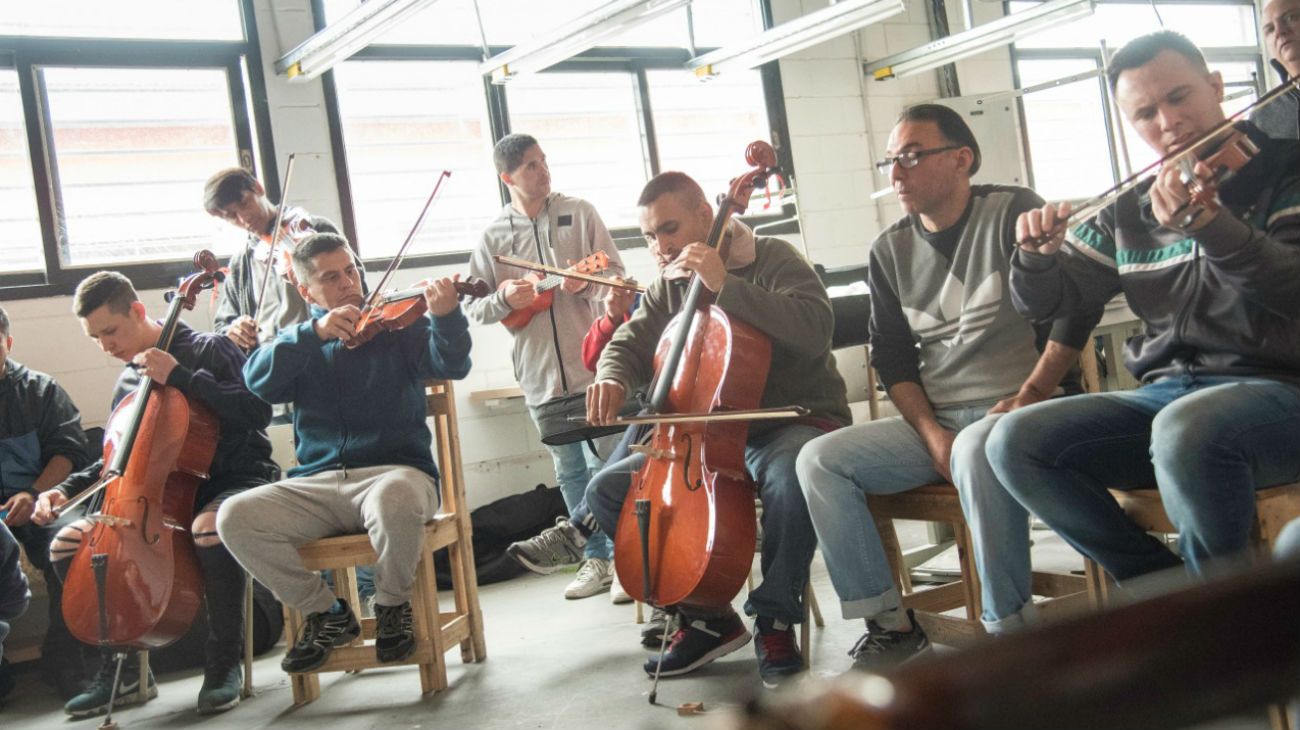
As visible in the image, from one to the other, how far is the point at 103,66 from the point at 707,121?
271cm

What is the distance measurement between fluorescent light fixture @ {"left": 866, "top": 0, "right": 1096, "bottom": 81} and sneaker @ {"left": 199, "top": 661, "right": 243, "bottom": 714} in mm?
3841

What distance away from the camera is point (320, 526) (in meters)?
2.73

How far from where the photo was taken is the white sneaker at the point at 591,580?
3635mm

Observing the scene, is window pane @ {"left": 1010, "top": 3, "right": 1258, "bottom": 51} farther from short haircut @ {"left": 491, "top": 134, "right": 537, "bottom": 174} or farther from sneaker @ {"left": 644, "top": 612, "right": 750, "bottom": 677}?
sneaker @ {"left": 644, "top": 612, "right": 750, "bottom": 677}

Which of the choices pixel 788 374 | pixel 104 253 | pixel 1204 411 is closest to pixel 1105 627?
pixel 1204 411

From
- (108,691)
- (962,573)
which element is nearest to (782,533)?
(962,573)

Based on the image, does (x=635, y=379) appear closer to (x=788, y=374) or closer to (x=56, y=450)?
(x=788, y=374)

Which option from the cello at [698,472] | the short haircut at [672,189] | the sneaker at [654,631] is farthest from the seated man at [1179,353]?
the sneaker at [654,631]

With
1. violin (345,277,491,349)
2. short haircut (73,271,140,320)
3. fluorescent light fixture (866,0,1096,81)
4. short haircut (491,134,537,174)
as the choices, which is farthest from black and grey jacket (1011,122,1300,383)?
fluorescent light fixture (866,0,1096,81)

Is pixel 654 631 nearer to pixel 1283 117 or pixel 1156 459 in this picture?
pixel 1156 459

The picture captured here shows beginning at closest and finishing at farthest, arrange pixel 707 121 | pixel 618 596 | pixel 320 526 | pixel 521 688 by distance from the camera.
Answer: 1. pixel 521 688
2. pixel 320 526
3. pixel 618 596
4. pixel 707 121

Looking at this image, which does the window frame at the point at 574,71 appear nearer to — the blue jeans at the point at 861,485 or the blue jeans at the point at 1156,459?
the blue jeans at the point at 861,485

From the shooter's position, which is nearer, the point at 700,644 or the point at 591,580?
the point at 700,644

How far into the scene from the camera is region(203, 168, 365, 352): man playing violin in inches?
140
